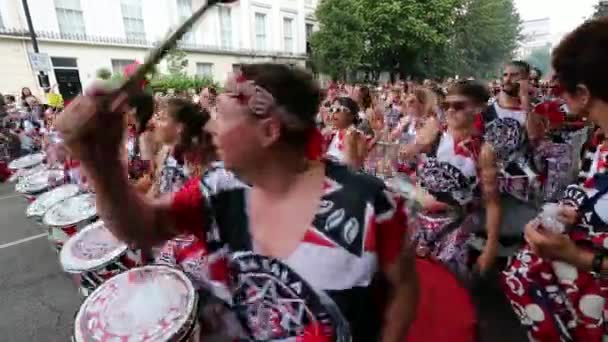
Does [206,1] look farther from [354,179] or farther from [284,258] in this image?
[284,258]

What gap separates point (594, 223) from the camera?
1.44m

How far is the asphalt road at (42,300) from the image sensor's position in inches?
127

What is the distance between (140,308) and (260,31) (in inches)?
1228

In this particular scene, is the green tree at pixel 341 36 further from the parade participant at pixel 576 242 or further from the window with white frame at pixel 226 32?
the parade participant at pixel 576 242

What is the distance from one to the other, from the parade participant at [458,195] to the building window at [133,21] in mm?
23644

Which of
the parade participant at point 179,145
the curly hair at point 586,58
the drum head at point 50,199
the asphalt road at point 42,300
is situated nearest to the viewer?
the curly hair at point 586,58

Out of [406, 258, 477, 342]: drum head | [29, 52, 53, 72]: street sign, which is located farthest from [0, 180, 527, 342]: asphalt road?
[29, 52, 53, 72]: street sign

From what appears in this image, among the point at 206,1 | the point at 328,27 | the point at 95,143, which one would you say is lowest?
the point at 95,143

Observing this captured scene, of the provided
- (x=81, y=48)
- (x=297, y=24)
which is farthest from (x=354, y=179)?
(x=297, y=24)

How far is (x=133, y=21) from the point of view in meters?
22.8

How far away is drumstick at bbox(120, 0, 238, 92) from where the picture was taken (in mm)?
998

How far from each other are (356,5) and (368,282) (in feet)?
89.5

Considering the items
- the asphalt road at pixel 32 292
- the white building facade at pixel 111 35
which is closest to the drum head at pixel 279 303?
the asphalt road at pixel 32 292

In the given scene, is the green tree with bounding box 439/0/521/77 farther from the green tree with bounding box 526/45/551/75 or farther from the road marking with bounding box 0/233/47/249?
the road marking with bounding box 0/233/47/249
